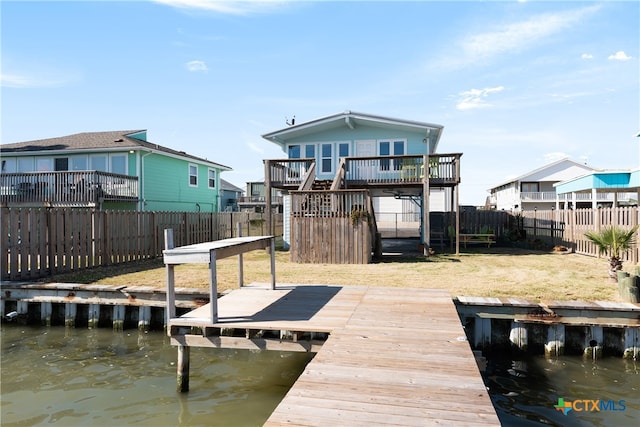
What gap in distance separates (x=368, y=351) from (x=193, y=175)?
1033 inches

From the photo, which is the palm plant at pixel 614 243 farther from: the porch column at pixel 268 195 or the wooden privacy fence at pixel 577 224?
the porch column at pixel 268 195

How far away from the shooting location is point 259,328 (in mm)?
5324

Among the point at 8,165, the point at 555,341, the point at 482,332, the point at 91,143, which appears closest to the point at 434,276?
the point at 482,332

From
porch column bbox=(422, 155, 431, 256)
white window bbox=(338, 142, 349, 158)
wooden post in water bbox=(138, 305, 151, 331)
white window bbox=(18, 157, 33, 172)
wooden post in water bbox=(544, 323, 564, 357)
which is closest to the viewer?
wooden post in water bbox=(544, 323, 564, 357)

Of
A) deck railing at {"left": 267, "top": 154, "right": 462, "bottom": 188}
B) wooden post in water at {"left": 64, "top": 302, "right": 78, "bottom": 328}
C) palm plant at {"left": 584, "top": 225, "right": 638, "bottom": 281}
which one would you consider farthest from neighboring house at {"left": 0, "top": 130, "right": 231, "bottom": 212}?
palm plant at {"left": 584, "top": 225, "right": 638, "bottom": 281}

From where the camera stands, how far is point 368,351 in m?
4.40

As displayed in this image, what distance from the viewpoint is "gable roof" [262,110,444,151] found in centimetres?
1989

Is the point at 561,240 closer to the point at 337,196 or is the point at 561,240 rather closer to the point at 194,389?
the point at 337,196

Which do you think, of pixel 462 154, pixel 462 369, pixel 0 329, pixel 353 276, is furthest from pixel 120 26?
pixel 462 154

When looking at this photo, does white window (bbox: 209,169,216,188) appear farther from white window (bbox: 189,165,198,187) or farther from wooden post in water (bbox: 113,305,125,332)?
wooden post in water (bbox: 113,305,125,332)

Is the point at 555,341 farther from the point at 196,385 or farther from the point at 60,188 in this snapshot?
the point at 60,188

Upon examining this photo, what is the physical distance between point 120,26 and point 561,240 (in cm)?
1994

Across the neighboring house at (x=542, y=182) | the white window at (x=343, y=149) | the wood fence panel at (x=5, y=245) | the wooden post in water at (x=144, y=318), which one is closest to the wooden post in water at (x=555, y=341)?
the wooden post in water at (x=144, y=318)

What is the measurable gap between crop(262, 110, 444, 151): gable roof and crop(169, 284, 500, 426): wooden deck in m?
13.8
